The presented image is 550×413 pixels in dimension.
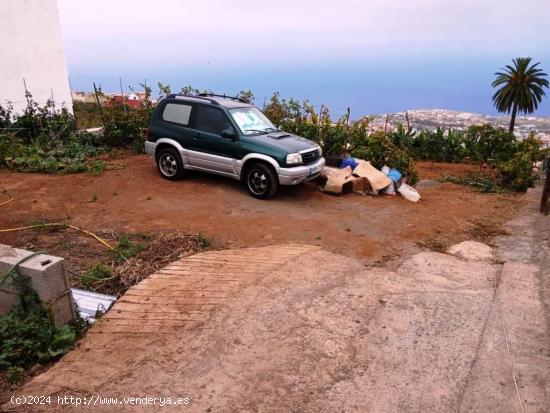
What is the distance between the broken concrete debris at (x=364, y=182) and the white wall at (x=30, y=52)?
13.0 metres

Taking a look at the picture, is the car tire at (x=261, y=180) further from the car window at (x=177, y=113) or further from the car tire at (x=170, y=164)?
the car window at (x=177, y=113)

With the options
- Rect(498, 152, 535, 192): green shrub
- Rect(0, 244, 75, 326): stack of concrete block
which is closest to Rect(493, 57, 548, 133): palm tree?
Rect(498, 152, 535, 192): green shrub

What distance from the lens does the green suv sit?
8656 millimetres

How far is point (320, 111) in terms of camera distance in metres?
13.2

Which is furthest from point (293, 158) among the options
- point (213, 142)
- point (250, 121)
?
point (213, 142)

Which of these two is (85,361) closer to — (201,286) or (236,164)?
(201,286)

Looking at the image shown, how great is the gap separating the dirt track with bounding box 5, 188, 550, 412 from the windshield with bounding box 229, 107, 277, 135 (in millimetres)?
3950

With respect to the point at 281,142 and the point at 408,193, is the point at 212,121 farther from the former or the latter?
the point at 408,193

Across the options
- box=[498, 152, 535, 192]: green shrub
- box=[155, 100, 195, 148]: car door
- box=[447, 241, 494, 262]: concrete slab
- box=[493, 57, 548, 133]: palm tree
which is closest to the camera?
box=[447, 241, 494, 262]: concrete slab

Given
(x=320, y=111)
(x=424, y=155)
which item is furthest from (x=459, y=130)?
(x=320, y=111)

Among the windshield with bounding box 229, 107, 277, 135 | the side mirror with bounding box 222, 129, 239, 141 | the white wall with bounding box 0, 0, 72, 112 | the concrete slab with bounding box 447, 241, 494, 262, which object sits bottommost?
the concrete slab with bounding box 447, 241, 494, 262

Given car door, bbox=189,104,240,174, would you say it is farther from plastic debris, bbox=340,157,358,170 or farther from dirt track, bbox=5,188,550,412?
dirt track, bbox=5,188,550,412

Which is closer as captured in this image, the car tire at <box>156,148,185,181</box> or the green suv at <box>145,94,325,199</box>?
the green suv at <box>145,94,325,199</box>

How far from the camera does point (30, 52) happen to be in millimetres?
17844
